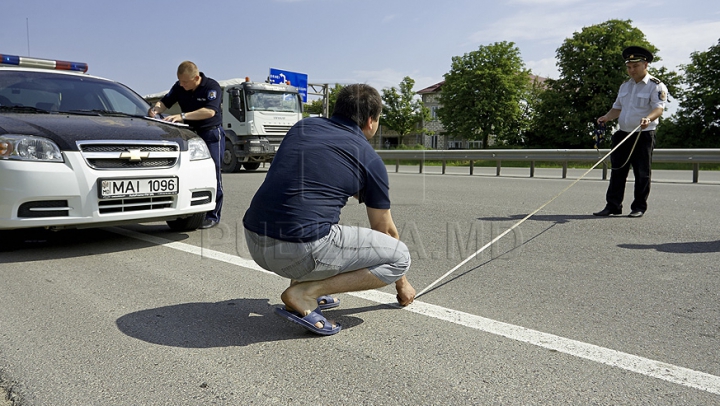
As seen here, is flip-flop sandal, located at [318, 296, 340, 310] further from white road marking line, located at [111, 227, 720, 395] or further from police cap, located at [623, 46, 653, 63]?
police cap, located at [623, 46, 653, 63]

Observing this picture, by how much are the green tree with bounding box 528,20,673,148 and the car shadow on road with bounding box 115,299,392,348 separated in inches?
1801

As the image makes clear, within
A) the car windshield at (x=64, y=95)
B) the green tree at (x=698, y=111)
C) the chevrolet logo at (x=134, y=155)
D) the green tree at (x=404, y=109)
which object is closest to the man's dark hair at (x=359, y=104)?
the chevrolet logo at (x=134, y=155)

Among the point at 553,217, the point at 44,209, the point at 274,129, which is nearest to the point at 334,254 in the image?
the point at 44,209

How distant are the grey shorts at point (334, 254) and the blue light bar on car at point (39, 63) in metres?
4.84

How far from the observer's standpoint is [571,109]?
155 feet

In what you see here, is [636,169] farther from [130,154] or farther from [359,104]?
[130,154]

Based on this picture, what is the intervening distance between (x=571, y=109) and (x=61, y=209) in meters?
47.6

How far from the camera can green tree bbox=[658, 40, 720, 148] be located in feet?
131

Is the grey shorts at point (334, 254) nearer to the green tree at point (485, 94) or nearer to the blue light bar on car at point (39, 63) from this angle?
the blue light bar on car at point (39, 63)

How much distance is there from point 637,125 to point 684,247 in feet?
7.43

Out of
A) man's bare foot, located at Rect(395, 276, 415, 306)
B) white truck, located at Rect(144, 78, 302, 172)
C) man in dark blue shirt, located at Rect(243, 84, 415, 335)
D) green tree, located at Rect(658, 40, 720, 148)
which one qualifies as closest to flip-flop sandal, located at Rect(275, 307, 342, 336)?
man in dark blue shirt, located at Rect(243, 84, 415, 335)

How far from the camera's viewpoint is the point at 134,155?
16.3 feet

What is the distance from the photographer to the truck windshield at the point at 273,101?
59.6ft

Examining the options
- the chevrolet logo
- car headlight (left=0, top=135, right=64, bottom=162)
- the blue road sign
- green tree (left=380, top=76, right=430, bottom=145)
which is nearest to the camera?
car headlight (left=0, top=135, right=64, bottom=162)
